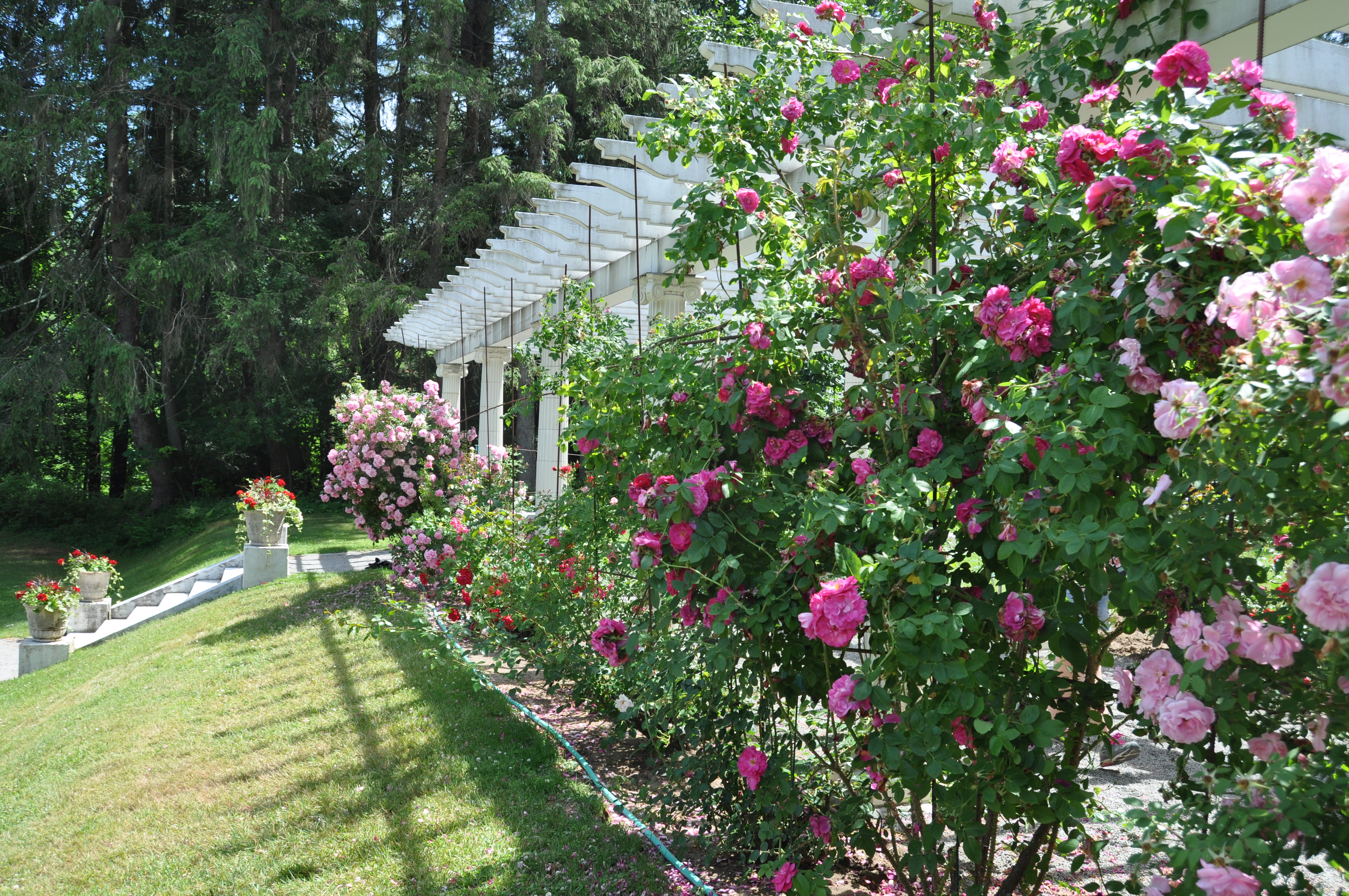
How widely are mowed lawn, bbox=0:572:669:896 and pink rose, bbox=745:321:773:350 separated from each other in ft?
5.51

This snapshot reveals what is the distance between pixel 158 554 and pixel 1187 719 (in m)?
17.8

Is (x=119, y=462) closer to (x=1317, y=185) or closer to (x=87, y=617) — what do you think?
(x=87, y=617)

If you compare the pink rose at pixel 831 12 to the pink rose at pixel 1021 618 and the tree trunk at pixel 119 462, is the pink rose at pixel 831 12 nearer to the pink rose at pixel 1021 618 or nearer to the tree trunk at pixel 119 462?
the pink rose at pixel 1021 618

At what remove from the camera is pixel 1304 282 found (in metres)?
1.08

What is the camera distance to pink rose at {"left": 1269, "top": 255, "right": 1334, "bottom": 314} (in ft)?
3.50

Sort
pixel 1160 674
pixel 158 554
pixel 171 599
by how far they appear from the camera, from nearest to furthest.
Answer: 1. pixel 1160 674
2. pixel 171 599
3. pixel 158 554

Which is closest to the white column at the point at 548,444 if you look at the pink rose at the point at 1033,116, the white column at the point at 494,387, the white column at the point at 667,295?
the white column at the point at 494,387

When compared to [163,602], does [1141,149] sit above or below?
above

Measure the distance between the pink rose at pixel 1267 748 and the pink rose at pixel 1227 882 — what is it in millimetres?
203

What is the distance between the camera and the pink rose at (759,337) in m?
2.13

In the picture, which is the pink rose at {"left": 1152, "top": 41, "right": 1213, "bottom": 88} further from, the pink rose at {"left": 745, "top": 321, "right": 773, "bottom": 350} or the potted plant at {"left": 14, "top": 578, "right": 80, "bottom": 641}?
the potted plant at {"left": 14, "top": 578, "right": 80, "bottom": 641}

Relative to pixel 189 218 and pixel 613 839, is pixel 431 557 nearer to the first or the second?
pixel 613 839

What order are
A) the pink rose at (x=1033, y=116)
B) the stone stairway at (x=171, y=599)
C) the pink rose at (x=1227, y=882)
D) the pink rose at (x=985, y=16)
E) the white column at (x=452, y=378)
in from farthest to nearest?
the white column at (x=452, y=378) < the stone stairway at (x=171, y=599) < the pink rose at (x=985, y=16) < the pink rose at (x=1033, y=116) < the pink rose at (x=1227, y=882)

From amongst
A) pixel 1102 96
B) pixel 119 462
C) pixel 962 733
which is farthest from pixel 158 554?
pixel 1102 96
